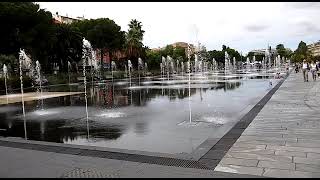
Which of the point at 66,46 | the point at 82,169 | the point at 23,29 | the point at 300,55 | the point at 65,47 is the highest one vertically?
the point at 23,29

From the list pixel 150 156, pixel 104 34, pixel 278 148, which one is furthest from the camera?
pixel 104 34

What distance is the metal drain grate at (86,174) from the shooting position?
5.21m

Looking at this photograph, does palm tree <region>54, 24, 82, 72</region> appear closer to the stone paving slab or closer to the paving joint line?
the paving joint line

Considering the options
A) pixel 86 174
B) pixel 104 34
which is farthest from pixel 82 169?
pixel 104 34

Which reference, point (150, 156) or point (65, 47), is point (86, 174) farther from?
point (65, 47)

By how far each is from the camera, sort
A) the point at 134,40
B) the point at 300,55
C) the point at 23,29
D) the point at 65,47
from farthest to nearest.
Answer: the point at 300,55 < the point at 134,40 < the point at 65,47 < the point at 23,29

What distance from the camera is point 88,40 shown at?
58188mm

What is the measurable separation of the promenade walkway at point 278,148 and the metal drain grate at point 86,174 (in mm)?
1686

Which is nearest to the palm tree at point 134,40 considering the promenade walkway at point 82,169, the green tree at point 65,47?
the green tree at point 65,47

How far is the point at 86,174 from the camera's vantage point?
5312mm

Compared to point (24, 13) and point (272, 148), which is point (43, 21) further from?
point (272, 148)

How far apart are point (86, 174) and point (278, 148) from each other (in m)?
3.45

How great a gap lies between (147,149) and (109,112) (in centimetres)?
573

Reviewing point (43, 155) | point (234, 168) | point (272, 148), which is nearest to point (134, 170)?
point (234, 168)
